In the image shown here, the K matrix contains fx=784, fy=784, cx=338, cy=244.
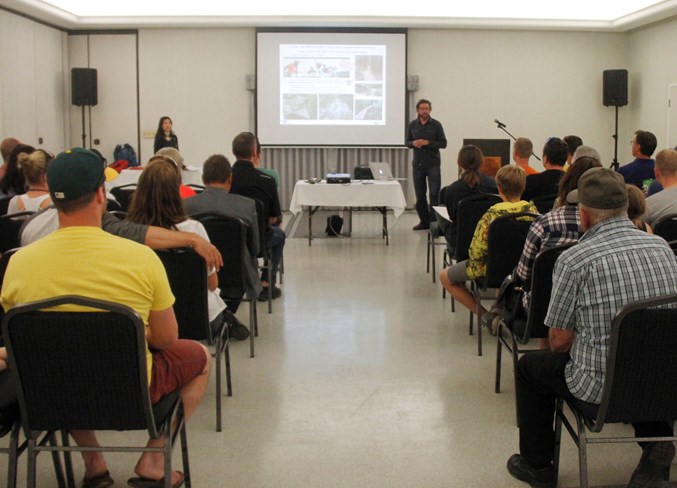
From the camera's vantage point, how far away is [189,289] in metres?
3.23

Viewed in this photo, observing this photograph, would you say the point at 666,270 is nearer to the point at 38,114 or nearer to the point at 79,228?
the point at 79,228

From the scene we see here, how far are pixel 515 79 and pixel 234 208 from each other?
865cm

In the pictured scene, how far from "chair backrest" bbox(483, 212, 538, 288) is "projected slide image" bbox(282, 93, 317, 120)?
7918mm

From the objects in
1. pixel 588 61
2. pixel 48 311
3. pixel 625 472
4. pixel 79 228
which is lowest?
pixel 625 472

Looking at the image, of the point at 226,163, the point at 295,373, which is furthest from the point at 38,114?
the point at 295,373

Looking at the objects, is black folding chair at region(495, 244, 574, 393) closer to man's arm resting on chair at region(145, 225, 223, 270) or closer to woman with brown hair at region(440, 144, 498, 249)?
man's arm resting on chair at region(145, 225, 223, 270)

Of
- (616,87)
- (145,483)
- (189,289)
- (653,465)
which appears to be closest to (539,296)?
(653,465)

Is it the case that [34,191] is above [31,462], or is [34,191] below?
above

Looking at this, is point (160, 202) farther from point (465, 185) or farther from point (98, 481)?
point (465, 185)

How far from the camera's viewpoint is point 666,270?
2398 mm

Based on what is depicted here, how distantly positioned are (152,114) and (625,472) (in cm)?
1037

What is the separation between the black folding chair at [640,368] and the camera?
7.30 ft

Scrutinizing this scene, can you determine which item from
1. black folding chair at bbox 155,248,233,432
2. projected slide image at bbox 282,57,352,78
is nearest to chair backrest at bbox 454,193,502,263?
black folding chair at bbox 155,248,233,432

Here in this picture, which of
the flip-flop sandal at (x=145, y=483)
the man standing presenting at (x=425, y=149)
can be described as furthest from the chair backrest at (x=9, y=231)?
the man standing presenting at (x=425, y=149)
